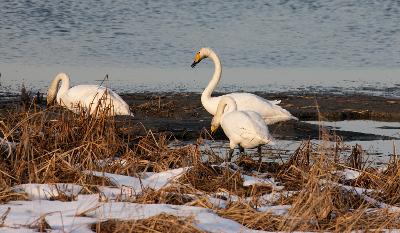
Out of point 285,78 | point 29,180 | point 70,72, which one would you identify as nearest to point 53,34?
point 70,72

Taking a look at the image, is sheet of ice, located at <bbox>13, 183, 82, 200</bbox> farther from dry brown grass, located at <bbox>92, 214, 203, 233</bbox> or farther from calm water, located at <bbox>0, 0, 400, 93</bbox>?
calm water, located at <bbox>0, 0, 400, 93</bbox>

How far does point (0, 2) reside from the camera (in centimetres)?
2958

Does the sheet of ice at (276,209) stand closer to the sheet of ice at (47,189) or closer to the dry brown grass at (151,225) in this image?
the dry brown grass at (151,225)

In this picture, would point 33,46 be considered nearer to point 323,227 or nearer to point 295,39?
point 295,39

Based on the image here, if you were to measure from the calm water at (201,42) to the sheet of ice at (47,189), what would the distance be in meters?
10.7

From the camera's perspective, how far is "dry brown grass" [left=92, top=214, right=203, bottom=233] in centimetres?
555

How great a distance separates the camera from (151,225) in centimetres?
562

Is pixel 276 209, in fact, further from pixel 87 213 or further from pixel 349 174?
pixel 349 174

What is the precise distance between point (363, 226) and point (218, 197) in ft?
3.52

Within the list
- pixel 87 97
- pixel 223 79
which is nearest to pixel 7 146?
pixel 87 97

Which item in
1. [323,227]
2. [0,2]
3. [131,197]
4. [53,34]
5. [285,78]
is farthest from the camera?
[0,2]

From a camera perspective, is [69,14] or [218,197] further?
[69,14]

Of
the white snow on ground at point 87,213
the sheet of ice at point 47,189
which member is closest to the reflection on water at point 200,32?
the sheet of ice at point 47,189

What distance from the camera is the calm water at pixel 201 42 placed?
1878 centimetres
